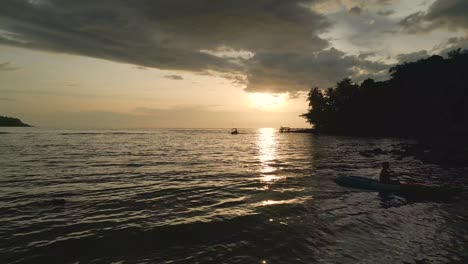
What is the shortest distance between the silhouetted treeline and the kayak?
4590cm

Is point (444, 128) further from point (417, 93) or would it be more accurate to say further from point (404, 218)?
point (404, 218)

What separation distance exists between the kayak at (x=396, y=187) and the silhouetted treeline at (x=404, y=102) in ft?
151

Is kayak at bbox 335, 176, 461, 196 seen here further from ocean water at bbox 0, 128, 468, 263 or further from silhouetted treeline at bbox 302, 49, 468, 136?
silhouetted treeline at bbox 302, 49, 468, 136

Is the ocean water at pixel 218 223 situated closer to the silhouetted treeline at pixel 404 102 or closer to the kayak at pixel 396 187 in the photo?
the kayak at pixel 396 187

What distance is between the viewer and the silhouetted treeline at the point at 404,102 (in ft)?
201

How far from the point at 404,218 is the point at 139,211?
12.2m

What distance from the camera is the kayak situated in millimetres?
17984

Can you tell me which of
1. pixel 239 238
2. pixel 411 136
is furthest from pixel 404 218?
pixel 411 136

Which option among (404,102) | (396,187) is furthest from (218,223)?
(404,102)

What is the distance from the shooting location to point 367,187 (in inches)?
790

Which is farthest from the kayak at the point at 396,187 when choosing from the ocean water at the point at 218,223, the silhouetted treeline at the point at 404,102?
the silhouetted treeline at the point at 404,102

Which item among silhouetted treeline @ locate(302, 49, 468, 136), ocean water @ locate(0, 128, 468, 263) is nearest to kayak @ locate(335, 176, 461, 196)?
ocean water @ locate(0, 128, 468, 263)

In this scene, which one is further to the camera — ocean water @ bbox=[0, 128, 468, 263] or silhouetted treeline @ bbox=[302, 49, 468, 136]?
silhouetted treeline @ bbox=[302, 49, 468, 136]

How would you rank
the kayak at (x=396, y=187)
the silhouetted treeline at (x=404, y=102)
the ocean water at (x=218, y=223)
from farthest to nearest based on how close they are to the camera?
the silhouetted treeline at (x=404, y=102) → the kayak at (x=396, y=187) → the ocean water at (x=218, y=223)
